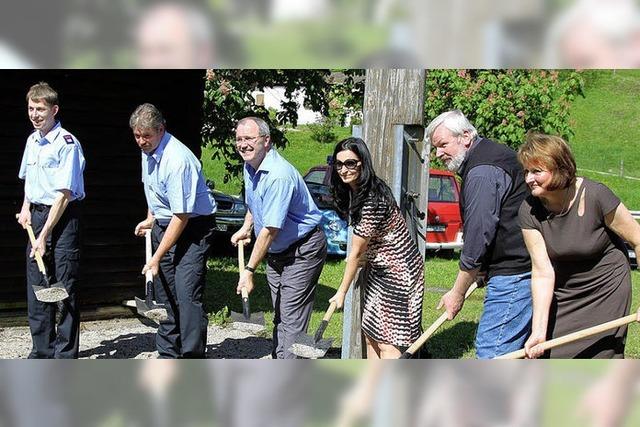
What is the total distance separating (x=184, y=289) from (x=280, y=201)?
0.87 meters

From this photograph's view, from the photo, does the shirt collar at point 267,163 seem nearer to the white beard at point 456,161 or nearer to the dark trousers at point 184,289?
the dark trousers at point 184,289

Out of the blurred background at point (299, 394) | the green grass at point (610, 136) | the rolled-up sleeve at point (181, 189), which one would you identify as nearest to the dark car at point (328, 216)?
the green grass at point (610, 136)

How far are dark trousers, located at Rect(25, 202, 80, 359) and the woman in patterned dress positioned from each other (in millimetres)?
1729

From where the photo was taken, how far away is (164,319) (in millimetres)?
5312

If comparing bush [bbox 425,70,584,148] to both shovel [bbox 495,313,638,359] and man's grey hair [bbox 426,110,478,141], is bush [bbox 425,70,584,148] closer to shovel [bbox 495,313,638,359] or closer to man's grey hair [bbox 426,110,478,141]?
man's grey hair [bbox 426,110,478,141]

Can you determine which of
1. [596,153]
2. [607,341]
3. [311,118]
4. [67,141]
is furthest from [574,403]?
[596,153]

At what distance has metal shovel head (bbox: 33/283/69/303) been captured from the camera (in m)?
5.21

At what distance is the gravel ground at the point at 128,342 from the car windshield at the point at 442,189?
6.65 m

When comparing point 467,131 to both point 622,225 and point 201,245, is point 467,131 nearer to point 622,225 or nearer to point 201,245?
point 622,225

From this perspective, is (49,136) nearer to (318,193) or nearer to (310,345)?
(310,345)

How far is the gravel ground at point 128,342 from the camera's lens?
6.30 meters
